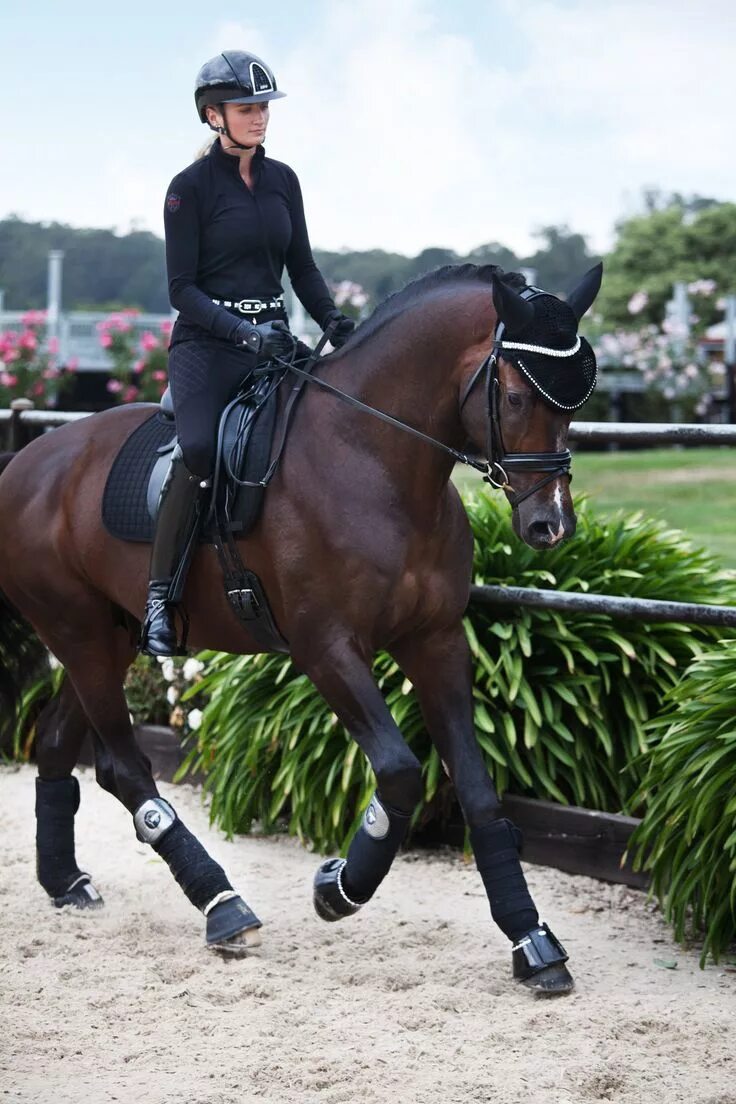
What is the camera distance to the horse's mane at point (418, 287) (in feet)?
14.2

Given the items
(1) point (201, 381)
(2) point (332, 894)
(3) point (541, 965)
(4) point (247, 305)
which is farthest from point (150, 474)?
(3) point (541, 965)

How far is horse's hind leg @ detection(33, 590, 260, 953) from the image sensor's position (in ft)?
16.3

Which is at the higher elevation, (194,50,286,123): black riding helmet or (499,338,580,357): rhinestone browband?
(194,50,286,123): black riding helmet

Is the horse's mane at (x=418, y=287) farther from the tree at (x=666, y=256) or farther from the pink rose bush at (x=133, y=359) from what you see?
the tree at (x=666, y=256)

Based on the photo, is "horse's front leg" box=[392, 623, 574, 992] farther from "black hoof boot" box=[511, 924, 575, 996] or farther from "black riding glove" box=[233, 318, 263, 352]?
"black riding glove" box=[233, 318, 263, 352]

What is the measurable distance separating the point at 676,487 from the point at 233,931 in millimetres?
11246

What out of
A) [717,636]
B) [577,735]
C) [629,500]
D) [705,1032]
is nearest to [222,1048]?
[705,1032]

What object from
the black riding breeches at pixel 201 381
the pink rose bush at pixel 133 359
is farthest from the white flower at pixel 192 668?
the pink rose bush at pixel 133 359

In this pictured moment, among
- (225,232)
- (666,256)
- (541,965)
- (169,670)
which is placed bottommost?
(541,965)

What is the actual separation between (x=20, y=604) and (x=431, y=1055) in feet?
8.52

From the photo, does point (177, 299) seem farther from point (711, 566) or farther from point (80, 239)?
point (80, 239)

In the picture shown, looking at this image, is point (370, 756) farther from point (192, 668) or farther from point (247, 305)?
point (192, 668)

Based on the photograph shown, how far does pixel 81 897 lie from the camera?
539 cm

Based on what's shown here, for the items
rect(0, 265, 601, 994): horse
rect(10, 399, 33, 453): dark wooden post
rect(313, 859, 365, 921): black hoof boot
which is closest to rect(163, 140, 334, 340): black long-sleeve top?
rect(0, 265, 601, 994): horse
